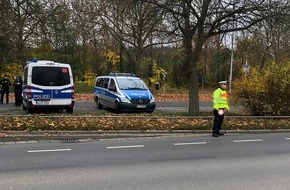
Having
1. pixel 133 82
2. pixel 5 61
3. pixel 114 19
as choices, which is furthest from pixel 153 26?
pixel 5 61

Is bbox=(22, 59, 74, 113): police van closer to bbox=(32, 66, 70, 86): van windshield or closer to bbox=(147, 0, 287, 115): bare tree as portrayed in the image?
bbox=(32, 66, 70, 86): van windshield

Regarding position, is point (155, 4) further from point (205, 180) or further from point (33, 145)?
point (205, 180)

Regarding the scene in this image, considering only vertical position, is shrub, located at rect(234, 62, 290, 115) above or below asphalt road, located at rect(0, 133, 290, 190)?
above

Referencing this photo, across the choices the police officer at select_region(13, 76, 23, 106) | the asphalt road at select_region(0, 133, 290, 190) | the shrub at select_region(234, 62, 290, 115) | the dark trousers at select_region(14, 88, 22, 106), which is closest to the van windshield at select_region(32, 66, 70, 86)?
the police officer at select_region(13, 76, 23, 106)

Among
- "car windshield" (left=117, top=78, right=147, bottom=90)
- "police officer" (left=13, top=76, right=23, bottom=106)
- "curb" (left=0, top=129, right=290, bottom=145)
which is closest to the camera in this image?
"curb" (left=0, top=129, right=290, bottom=145)

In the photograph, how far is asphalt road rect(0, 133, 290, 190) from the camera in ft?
19.7

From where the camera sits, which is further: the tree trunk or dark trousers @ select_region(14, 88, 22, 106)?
dark trousers @ select_region(14, 88, 22, 106)

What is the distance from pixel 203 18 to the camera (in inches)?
588

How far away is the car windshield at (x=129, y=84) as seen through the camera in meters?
17.6

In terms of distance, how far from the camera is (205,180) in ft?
20.7

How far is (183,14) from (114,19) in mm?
16391

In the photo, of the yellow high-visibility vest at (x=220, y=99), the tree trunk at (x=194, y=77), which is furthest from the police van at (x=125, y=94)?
the yellow high-visibility vest at (x=220, y=99)

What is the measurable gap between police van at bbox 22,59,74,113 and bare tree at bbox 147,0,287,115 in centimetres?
506

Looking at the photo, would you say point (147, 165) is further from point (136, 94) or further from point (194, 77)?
point (136, 94)
